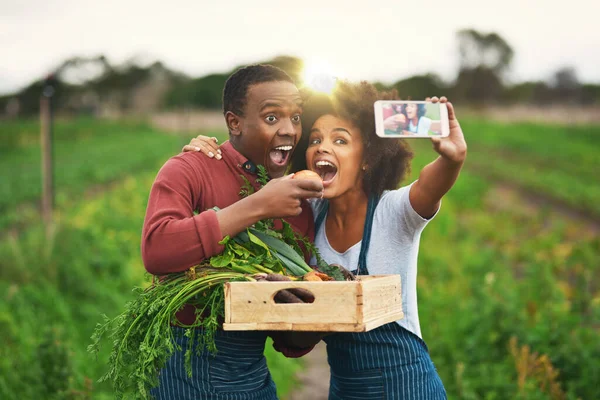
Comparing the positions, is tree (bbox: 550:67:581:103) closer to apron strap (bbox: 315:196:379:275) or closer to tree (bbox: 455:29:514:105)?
tree (bbox: 455:29:514:105)

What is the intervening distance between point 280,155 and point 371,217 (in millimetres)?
412

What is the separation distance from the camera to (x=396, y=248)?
9.09 ft

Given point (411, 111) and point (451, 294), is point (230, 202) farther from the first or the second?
point (451, 294)

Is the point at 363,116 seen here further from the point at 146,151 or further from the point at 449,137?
the point at 146,151

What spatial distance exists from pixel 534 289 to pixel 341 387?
4.27 m

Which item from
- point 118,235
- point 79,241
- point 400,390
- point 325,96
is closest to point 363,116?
point 325,96

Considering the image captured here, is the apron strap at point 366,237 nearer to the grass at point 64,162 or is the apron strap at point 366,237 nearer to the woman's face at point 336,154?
the woman's face at point 336,154

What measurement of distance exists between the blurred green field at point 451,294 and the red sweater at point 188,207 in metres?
1.90

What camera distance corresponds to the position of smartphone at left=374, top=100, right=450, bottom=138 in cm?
250

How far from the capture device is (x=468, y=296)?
282 inches

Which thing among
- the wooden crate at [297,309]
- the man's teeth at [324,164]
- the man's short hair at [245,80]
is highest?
the man's short hair at [245,80]

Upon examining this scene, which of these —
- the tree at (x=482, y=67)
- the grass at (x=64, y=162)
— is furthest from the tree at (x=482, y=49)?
the grass at (x=64, y=162)

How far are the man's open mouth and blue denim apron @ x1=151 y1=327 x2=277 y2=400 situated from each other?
0.61 meters

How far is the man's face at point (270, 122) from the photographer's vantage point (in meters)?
2.66
